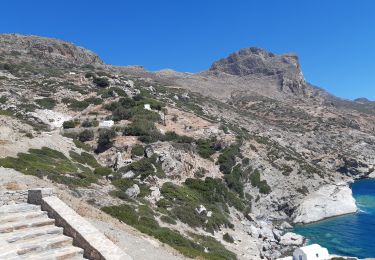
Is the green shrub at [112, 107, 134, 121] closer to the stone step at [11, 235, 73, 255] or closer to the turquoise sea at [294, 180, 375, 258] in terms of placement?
the turquoise sea at [294, 180, 375, 258]

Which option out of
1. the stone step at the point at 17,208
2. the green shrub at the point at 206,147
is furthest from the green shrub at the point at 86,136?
the stone step at the point at 17,208

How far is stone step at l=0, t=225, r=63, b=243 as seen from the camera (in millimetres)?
13531

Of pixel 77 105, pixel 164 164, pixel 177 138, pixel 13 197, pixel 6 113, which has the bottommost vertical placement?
pixel 13 197

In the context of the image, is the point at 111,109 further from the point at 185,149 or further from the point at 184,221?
the point at 184,221

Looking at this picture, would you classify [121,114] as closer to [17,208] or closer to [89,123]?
[89,123]

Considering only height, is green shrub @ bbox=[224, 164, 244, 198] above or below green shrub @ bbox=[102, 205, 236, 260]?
above

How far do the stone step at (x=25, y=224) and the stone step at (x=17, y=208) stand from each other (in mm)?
1010

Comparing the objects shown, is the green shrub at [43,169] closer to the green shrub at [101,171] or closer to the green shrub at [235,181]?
the green shrub at [101,171]

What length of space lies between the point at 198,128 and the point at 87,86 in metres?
24.6

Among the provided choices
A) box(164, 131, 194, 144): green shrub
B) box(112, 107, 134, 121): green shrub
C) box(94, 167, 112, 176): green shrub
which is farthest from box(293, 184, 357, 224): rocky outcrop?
box(112, 107, 134, 121): green shrub

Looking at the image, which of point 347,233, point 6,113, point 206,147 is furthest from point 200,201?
point 6,113

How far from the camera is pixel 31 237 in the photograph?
14.1 meters

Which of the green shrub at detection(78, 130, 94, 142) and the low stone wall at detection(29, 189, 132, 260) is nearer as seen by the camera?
the low stone wall at detection(29, 189, 132, 260)

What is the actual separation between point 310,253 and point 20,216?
94.3 feet
